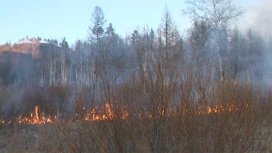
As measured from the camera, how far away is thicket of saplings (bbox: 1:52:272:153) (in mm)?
3250

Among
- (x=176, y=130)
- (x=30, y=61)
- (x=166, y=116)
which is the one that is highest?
(x=30, y=61)

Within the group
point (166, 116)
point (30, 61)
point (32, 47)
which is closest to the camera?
point (166, 116)

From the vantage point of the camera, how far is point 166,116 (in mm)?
3316

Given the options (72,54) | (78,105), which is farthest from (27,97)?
(72,54)

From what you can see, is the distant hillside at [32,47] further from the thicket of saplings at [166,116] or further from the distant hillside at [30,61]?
the thicket of saplings at [166,116]

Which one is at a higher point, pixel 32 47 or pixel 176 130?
pixel 32 47

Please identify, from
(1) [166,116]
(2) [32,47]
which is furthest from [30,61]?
(1) [166,116]

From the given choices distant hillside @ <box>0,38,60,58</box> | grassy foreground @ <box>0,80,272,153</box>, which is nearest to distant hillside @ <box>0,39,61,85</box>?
distant hillside @ <box>0,38,60,58</box>

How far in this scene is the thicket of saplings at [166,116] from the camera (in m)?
3.25

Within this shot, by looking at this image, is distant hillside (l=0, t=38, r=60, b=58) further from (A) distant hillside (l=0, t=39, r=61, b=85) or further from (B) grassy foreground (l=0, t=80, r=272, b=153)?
(B) grassy foreground (l=0, t=80, r=272, b=153)

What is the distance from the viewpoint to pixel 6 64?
45562mm

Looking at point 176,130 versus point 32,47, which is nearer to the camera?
point 176,130

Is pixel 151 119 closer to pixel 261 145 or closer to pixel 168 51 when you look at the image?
pixel 168 51

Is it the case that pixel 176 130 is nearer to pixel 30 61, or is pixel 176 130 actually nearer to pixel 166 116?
pixel 166 116
